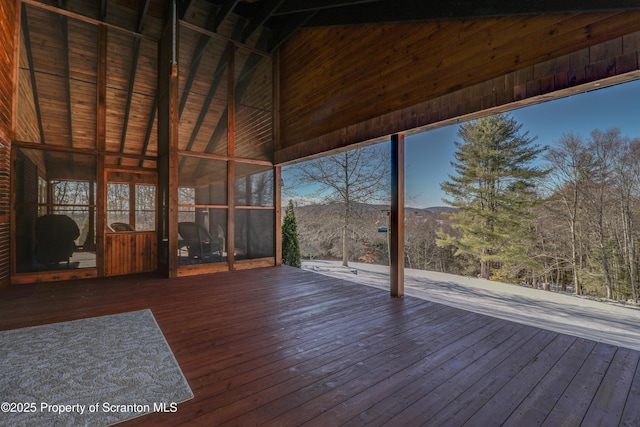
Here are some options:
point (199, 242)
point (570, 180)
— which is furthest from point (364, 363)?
point (570, 180)

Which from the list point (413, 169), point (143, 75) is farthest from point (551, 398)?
point (413, 169)

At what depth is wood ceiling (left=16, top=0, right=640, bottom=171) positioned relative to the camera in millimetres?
4730

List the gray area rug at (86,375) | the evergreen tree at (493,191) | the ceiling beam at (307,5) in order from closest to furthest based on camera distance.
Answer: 1. the gray area rug at (86,375)
2. the ceiling beam at (307,5)
3. the evergreen tree at (493,191)

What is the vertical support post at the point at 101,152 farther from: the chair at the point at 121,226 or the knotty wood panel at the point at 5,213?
the knotty wood panel at the point at 5,213

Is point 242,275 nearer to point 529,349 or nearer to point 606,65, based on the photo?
point 529,349

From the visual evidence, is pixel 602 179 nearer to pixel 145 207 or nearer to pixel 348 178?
pixel 348 178

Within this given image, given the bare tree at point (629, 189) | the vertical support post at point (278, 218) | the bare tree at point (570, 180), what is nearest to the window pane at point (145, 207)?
the vertical support post at point (278, 218)

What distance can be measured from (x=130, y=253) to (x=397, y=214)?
5.28 m

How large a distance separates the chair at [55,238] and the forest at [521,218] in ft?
20.6

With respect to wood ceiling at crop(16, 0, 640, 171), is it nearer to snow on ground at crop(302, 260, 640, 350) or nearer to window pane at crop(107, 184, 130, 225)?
window pane at crop(107, 184, 130, 225)

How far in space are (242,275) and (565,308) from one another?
7.04 meters

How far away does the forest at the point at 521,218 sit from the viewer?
820 cm

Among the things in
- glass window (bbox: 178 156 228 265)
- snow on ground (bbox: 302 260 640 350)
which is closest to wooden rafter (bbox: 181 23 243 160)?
glass window (bbox: 178 156 228 265)

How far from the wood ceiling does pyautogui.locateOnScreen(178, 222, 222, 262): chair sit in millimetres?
1607
